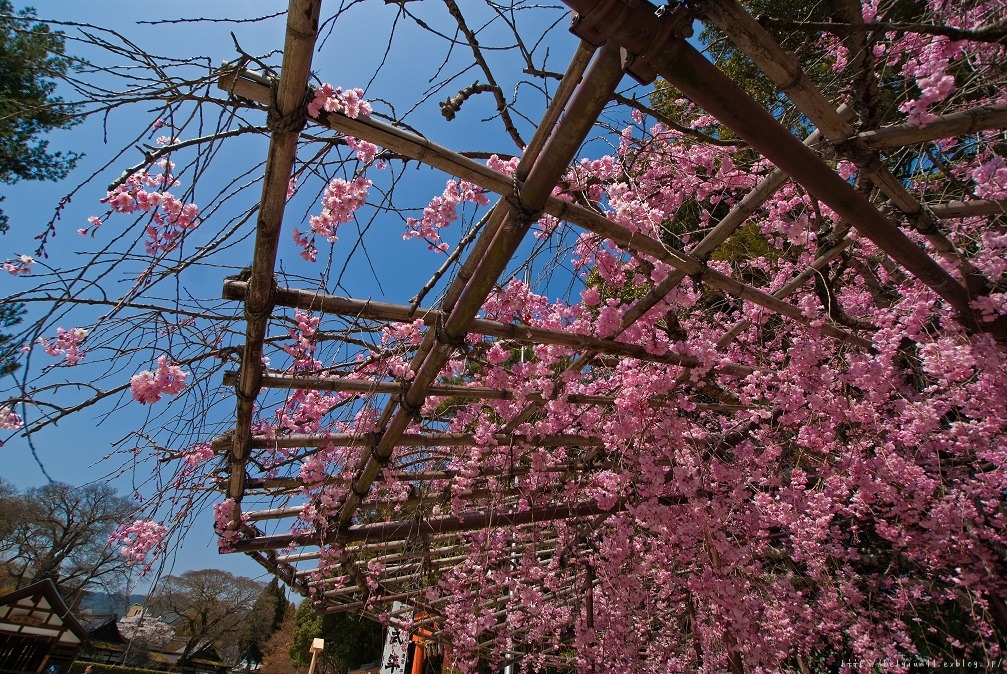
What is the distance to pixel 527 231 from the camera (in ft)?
5.63

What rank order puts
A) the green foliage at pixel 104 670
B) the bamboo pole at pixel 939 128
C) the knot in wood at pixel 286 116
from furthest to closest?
the green foliage at pixel 104 670 → the bamboo pole at pixel 939 128 → the knot in wood at pixel 286 116

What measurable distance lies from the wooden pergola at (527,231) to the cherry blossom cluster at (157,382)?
0.25 metres

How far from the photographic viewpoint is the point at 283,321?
2.14 m

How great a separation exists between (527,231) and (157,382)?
1730 mm

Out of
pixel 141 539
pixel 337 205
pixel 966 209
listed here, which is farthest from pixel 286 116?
pixel 141 539

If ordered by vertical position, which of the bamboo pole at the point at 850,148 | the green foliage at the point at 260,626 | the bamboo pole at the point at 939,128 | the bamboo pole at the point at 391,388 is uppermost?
the bamboo pole at the point at 939,128

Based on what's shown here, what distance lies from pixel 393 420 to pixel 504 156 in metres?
1.53

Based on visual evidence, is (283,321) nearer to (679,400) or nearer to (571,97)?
(571,97)

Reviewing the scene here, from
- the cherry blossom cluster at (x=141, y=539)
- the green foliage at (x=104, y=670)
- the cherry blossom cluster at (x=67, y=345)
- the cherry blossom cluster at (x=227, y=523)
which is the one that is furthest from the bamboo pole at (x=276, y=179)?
the green foliage at (x=104, y=670)

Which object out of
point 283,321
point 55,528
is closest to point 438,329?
point 283,321

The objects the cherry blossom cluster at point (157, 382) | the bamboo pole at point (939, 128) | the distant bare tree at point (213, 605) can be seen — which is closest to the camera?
the bamboo pole at point (939, 128)

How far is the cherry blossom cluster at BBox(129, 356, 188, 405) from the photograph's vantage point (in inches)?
83.7

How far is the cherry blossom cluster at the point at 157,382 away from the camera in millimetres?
2127

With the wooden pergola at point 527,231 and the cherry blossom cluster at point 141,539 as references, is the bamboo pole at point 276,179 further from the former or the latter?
the cherry blossom cluster at point 141,539
